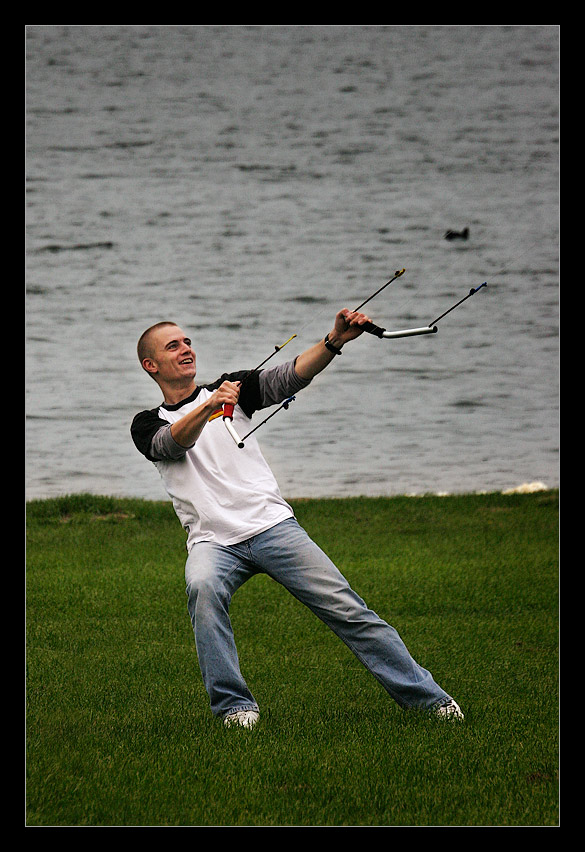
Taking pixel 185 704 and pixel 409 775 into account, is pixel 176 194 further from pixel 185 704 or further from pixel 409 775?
pixel 409 775

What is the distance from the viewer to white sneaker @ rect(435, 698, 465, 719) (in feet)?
13.0

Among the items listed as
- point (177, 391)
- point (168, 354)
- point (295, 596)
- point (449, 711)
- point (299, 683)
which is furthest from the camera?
point (299, 683)

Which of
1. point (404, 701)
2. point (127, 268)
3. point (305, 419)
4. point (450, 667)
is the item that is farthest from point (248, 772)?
point (127, 268)

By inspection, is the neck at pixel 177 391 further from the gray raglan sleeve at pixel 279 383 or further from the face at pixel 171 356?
the gray raglan sleeve at pixel 279 383

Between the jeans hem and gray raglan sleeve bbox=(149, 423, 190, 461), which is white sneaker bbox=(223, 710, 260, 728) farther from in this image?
gray raglan sleeve bbox=(149, 423, 190, 461)

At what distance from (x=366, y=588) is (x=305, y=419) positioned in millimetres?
3915

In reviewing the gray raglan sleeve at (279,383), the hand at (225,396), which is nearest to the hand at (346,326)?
the gray raglan sleeve at (279,383)

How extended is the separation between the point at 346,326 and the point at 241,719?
1.54 metres

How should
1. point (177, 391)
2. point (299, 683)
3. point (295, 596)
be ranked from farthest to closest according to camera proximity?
point (299, 683)
point (177, 391)
point (295, 596)

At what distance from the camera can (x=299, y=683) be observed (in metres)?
4.83

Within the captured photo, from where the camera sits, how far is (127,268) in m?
10.9

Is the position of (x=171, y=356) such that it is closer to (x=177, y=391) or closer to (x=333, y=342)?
(x=177, y=391)

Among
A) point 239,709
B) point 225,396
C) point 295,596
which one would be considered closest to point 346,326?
point 225,396

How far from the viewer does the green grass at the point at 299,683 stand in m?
3.27
